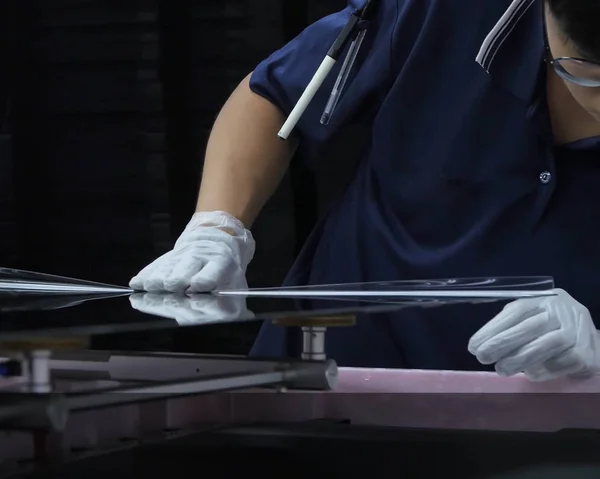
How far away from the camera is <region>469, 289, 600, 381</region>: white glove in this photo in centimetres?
98

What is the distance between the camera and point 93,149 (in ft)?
5.65

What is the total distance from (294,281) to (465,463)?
Result: 2.84 feet

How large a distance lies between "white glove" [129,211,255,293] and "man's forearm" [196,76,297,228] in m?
0.06

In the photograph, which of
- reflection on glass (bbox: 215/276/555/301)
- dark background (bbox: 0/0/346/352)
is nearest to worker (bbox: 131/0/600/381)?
dark background (bbox: 0/0/346/352)

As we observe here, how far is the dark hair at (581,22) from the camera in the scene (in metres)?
0.95

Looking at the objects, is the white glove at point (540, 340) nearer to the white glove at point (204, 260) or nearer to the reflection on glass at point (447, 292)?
the reflection on glass at point (447, 292)

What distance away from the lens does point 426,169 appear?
1359mm

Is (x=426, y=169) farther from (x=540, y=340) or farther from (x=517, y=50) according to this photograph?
(x=540, y=340)

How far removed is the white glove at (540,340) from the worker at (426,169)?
0.46 ft

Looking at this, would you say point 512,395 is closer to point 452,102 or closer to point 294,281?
point 452,102

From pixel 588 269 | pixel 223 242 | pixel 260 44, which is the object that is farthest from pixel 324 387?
pixel 260 44

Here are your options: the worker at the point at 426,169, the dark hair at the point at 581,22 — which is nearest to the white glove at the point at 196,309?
the worker at the point at 426,169

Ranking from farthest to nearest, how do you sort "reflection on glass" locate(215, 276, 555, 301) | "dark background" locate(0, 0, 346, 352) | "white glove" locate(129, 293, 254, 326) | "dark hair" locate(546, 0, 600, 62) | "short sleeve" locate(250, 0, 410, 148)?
"dark background" locate(0, 0, 346, 352) < "short sleeve" locate(250, 0, 410, 148) < "dark hair" locate(546, 0, 600, 62) < "reflection on glass" locate(215, 276, 555, 301) < "white glove" locate(129, 293, 254, 326)

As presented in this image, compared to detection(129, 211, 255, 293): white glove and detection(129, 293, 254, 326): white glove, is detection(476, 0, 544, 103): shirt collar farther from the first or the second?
detection(129, 293, 254, 326): white glove
